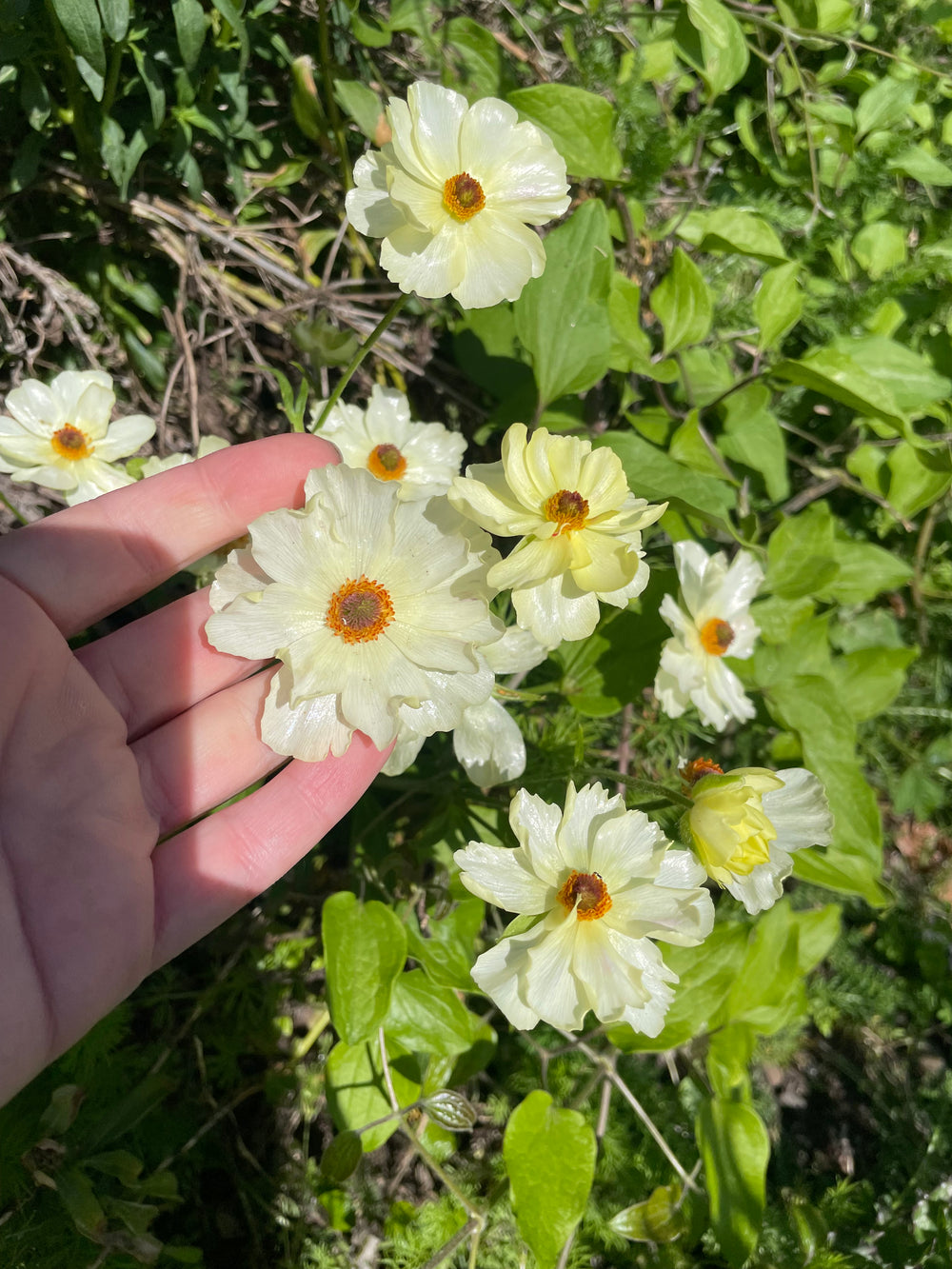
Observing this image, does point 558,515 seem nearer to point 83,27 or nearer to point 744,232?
point 83,27

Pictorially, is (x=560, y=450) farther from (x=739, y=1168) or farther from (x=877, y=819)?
(x=739, y=1168)

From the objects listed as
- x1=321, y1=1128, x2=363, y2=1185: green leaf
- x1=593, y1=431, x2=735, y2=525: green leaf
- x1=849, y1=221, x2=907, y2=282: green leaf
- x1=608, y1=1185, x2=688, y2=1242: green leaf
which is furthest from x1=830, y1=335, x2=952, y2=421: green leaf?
x1=321, y1=1128, x2=363, y2=1185: green leaf

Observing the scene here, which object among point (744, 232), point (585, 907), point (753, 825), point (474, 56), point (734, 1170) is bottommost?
point (734, 1170)

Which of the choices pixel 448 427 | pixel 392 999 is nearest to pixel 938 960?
pixel 392 999

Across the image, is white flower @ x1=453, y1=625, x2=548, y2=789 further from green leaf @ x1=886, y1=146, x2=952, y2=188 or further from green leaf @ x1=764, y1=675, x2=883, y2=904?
green leaf @ x1=886, y1=146, x2=952, y2=188

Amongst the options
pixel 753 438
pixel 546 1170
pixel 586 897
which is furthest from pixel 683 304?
pixel 546 1170
